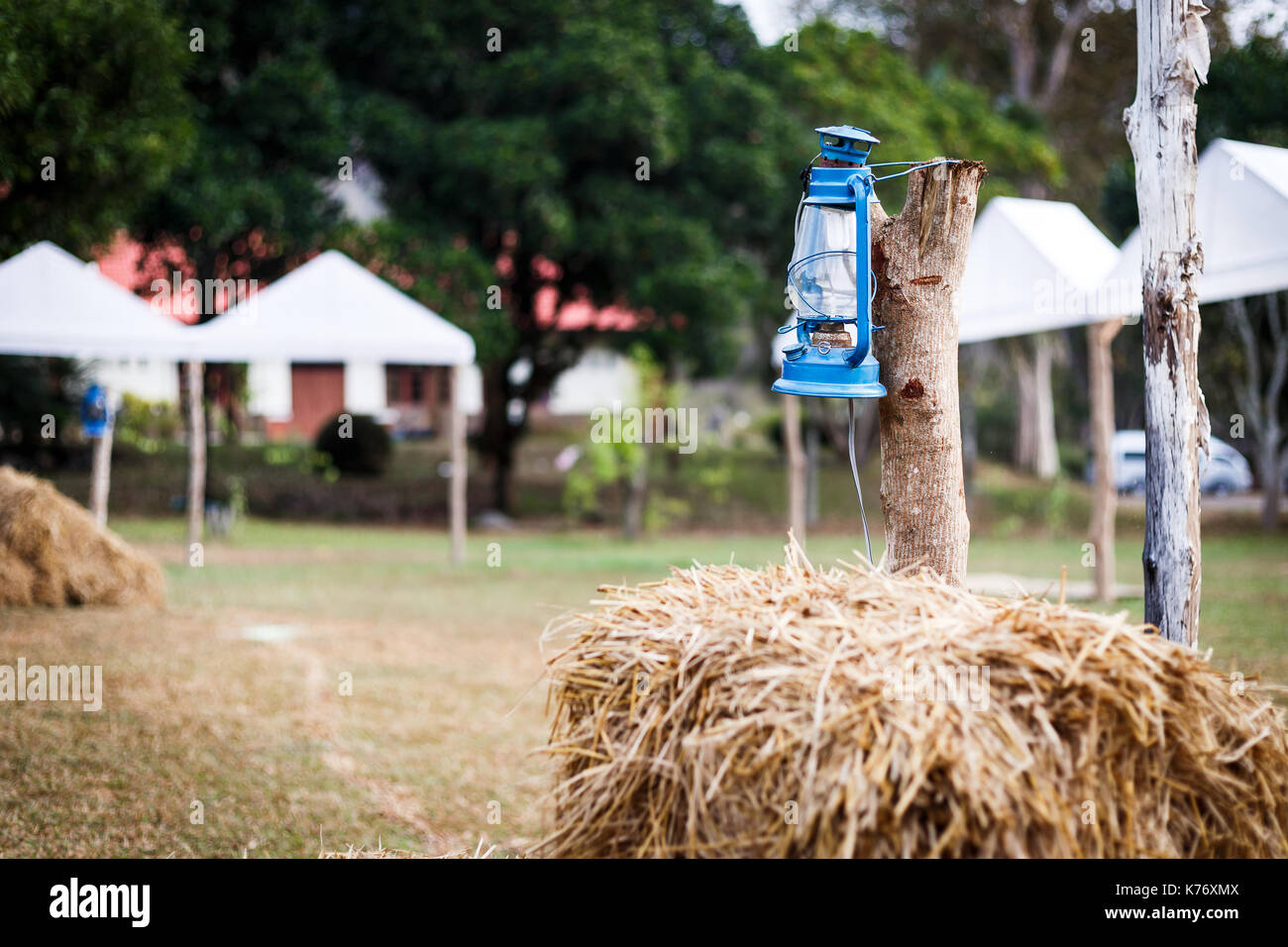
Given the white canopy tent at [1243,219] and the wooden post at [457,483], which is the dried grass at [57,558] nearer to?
the wooden post at [457,483]

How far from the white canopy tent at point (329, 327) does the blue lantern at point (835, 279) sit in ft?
29.7

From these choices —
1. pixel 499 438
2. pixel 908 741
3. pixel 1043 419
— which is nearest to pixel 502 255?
pixel 499 438

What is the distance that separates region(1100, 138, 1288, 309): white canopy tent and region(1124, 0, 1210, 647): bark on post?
3.39 meters

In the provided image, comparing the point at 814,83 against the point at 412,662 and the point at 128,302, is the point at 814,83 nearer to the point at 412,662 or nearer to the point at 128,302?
the point at 128,302

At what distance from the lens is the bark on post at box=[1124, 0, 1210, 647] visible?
3.29 m

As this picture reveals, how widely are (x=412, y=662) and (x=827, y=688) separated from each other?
6.10 m

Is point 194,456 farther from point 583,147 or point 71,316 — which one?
point 583,147

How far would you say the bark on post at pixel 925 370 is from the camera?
2838 millimetres

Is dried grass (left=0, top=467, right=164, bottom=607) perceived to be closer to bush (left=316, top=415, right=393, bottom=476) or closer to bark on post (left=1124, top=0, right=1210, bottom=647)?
bark on post (left=1124, top=0, right=1210, bottom=647)

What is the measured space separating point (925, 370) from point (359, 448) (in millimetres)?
19431

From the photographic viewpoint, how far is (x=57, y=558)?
8352 millimetres

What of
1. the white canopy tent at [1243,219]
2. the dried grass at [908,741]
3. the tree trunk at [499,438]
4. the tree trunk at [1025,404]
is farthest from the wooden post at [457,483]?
the tree trunk at [1025,404]
